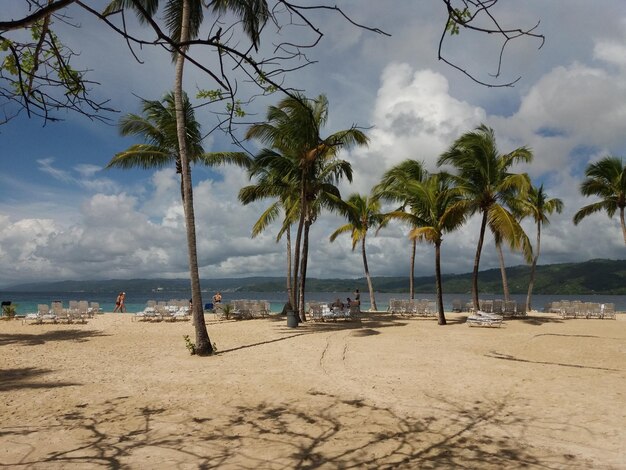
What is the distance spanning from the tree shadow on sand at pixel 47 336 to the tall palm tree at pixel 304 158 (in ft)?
25.4

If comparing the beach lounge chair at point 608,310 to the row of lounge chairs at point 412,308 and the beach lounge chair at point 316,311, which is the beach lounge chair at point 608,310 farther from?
the beach lounge chair at point 316,311

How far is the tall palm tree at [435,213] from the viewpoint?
18609mm

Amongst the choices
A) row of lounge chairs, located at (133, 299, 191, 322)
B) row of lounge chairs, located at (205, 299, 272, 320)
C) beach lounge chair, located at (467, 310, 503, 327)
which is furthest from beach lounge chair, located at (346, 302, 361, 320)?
row of lounge chairs, located at (133, 299, 191, 322)

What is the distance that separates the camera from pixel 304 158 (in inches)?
703

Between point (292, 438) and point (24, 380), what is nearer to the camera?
point (292, 438)

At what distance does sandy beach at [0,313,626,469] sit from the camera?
4676 mm

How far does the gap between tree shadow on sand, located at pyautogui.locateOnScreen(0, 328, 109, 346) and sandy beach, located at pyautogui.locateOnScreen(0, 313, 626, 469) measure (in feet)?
4.36

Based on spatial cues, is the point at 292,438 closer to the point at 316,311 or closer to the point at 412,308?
the point at 316,311

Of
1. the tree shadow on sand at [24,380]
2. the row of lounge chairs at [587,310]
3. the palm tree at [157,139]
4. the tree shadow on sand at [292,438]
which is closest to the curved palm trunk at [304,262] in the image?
the palm tree at [157,139]

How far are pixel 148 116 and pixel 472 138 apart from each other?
1346 centimetres

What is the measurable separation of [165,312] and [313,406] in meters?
16.1

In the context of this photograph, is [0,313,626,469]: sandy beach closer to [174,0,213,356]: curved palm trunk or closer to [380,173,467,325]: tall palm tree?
[174,0,213,356]: curved palm trunk

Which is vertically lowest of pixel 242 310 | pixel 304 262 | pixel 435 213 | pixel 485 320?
pixel 485 320

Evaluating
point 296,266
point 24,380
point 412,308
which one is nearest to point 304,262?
point 296,266
